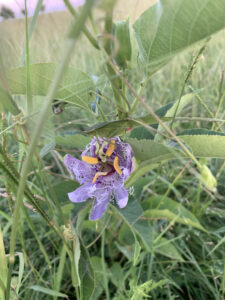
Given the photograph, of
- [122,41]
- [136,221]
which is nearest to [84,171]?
[136,221]

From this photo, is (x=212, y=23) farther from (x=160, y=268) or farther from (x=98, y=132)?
(x=160, y=268)

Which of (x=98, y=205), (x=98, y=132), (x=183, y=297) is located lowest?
(x=183, y=297)

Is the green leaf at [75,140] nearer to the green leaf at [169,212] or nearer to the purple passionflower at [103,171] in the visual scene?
the purple passionflower at [103,171]

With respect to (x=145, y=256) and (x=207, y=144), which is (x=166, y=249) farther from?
(x=207, y=144)

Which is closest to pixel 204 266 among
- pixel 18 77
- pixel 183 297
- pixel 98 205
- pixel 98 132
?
pixel 183 297

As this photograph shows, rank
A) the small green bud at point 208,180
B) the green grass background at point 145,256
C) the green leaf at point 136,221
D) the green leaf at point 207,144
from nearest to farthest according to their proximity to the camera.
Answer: the small green bud at point 208,180, the green leaf at point 207,144, the green leaf at point 136,221, the green grass background at point 145,256

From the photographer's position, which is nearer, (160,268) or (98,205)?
(98,205)

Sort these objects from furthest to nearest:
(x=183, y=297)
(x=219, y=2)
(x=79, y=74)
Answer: (x=183, y=297) < (x=79, y=74) < (x=219, y=2)

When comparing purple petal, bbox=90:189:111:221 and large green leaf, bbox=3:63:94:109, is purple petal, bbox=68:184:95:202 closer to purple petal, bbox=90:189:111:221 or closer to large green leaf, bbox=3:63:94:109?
purple petal, bbox=90:189:111:221

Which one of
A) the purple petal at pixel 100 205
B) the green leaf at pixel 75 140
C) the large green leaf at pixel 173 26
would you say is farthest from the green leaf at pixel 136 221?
the large green leaf at pixel 173 26
